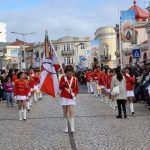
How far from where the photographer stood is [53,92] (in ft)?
Result: 47.3

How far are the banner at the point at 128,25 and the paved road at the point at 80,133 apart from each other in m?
14.3

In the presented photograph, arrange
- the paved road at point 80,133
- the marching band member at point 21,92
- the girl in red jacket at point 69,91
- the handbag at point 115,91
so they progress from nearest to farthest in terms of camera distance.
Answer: the paved road at point 80,133, the girl in red jacket at point 69,91, the handbag at point 115,91, the marching band member at point 21,92

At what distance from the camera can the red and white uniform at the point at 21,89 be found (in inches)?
697

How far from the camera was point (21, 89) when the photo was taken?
17812 millimetres

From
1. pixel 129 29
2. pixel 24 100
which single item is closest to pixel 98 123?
pixel 24 100

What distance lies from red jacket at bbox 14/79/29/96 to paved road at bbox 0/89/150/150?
0.93m

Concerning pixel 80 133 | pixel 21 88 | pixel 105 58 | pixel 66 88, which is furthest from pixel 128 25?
pixel 105 58

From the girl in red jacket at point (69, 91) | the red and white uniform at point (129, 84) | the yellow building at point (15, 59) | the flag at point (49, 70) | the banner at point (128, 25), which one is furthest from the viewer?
the yellow building at point (15, 59)

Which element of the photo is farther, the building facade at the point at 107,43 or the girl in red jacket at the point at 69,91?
the building facade at the point at 107,43

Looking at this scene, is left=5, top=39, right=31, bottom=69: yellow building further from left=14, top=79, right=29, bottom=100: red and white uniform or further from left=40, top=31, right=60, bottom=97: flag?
left=40, top=31, right=60, bottom=97: flag

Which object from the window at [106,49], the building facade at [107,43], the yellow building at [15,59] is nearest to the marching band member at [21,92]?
the yellow building at [15,59]

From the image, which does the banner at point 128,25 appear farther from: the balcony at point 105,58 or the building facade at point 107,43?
the balcony at point 105,58

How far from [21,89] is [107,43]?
270ft

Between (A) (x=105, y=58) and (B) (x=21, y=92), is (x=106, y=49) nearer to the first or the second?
(A) (x=105, y=58)
